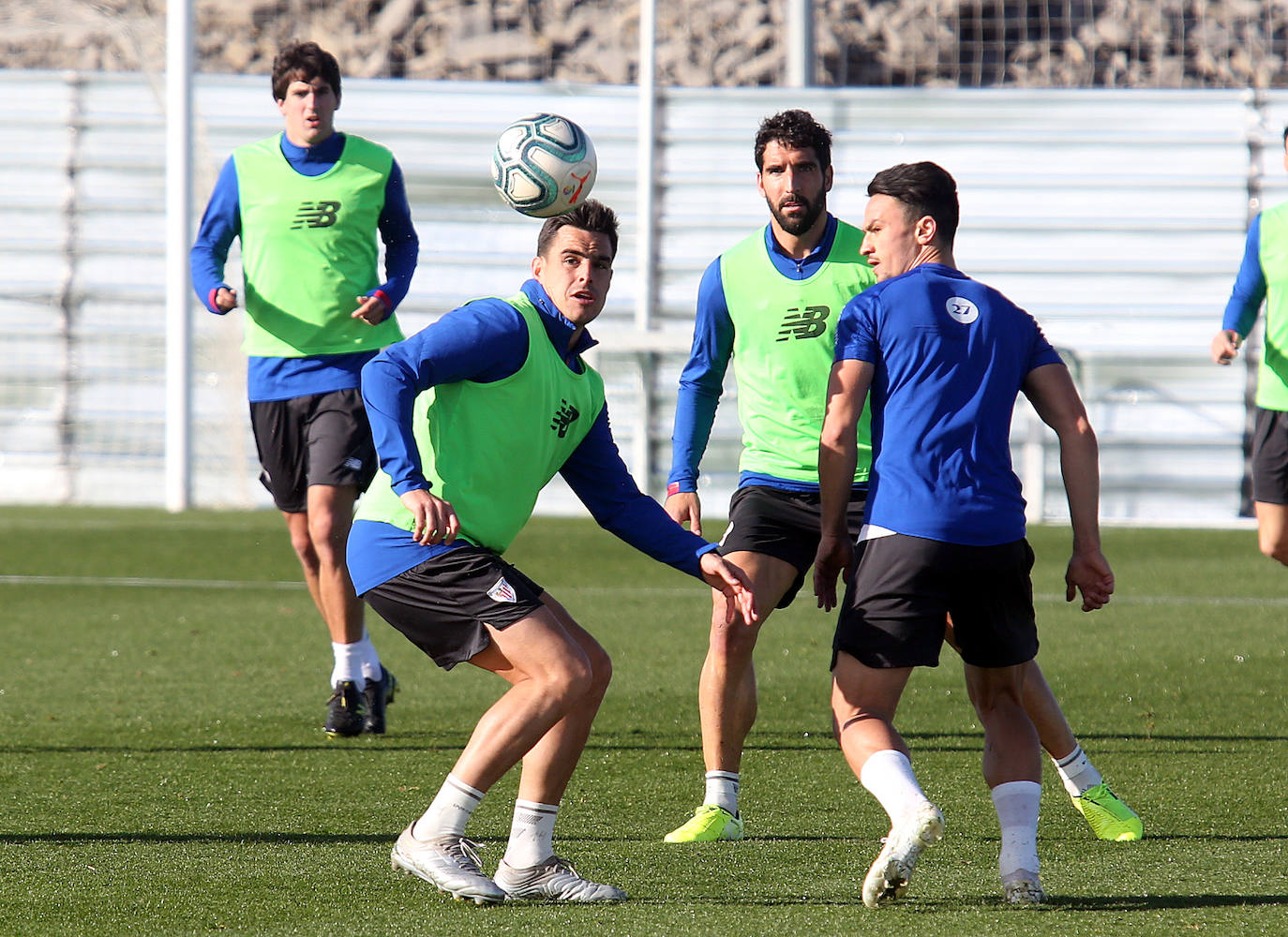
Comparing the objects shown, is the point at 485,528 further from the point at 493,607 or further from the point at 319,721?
the point at 319,721

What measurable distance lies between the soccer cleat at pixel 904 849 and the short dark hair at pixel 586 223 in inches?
57.3

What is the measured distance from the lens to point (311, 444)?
6137 millimetres

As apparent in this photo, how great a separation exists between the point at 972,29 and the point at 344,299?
520 inches

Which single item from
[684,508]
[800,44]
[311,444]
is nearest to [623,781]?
[684,508]

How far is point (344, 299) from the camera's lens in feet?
20.8

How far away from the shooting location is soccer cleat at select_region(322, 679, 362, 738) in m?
5.88

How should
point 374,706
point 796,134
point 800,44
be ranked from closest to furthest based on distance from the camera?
Result: point 796,134 → point 374,706 → point 800,44

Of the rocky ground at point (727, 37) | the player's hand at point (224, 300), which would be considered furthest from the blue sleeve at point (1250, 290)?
the rocky ground at point (727, 37)

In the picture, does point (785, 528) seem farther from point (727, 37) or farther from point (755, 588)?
point (727, 37)

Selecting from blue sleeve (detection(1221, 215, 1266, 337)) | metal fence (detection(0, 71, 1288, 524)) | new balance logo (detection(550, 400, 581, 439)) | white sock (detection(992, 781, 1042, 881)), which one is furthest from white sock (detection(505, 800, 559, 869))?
metal fence (detection(0, 71, 1288, 524))

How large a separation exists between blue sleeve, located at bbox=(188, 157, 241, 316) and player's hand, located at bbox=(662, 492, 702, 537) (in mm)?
2420

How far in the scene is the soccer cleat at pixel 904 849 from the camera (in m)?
3.34

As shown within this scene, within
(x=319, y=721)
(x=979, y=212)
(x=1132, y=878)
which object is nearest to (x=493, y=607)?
(x=1132, y=878)

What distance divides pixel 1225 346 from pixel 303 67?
3.71 metres
